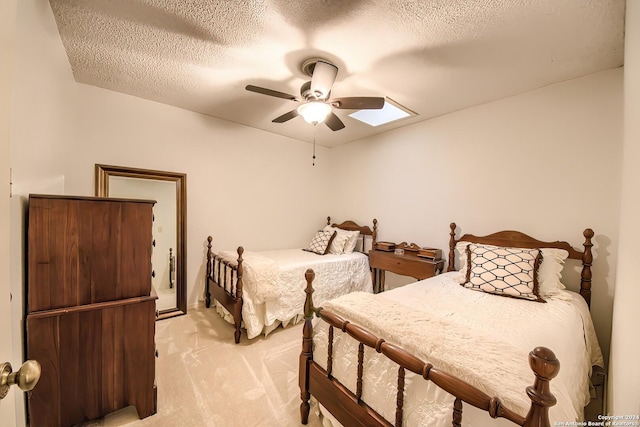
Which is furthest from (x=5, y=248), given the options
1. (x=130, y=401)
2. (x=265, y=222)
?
(x=265, y=222)

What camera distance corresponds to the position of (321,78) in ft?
6.32

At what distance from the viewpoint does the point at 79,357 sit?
4.43ft

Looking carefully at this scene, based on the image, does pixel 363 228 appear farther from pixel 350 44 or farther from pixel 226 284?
pixel 350 44

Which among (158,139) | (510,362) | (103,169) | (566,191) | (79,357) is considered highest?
(158,139)

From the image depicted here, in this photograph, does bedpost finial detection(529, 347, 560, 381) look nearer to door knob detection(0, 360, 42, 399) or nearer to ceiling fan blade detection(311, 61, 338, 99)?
door knob detection(0, 360, 42, 399)

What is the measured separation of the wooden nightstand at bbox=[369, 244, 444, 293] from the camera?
108 inches

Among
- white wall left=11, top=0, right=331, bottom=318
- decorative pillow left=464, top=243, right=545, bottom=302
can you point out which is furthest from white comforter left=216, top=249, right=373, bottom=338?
decorative pillow left=464, top=243, right=545, bottom=302

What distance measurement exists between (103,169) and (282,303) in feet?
7.92

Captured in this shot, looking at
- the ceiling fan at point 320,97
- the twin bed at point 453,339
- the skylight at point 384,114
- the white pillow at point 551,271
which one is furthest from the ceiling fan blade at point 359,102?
the white pillow at point 551,271

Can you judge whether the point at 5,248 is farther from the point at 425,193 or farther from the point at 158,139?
the point at 425,193

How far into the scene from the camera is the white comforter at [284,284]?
2447 millimetres

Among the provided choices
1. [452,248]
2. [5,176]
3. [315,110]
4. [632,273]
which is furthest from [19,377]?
[452,248]

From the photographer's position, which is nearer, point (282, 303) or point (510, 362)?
point (510, 362)

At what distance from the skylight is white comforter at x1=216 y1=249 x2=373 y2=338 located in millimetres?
1880
